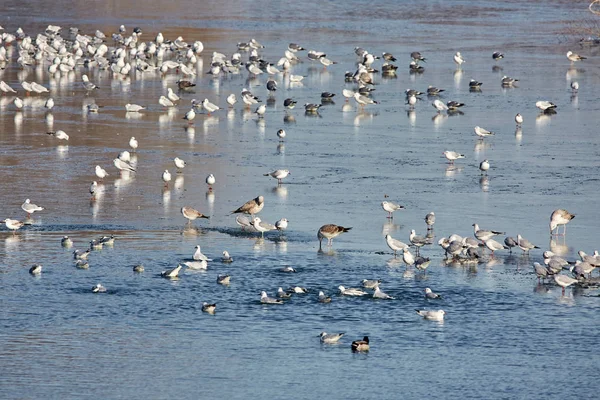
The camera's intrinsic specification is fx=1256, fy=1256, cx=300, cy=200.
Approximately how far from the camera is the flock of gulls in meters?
17.9

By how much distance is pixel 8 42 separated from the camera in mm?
48812

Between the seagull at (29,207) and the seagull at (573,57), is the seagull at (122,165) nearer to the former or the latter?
the seagull at (29,207)

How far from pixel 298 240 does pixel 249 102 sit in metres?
14.0

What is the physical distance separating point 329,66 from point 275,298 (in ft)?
87.3

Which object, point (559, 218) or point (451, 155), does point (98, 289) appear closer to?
point (559, 218)

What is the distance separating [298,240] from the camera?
20297 mm

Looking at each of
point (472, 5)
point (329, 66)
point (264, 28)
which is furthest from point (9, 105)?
point (472, 5)

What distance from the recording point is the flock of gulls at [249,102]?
58.8 feet

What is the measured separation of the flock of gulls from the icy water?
0.22 m

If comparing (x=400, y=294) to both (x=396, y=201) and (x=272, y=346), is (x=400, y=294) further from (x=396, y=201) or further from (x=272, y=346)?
(x=396, y=201)

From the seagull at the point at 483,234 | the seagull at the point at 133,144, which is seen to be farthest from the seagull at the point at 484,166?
the seagull at the point at 133,144

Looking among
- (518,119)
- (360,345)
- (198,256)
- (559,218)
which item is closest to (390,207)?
(559,218)

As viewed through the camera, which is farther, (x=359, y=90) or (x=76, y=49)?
(x=76, y=49)

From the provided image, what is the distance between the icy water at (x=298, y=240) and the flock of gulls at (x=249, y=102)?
0.72ft
